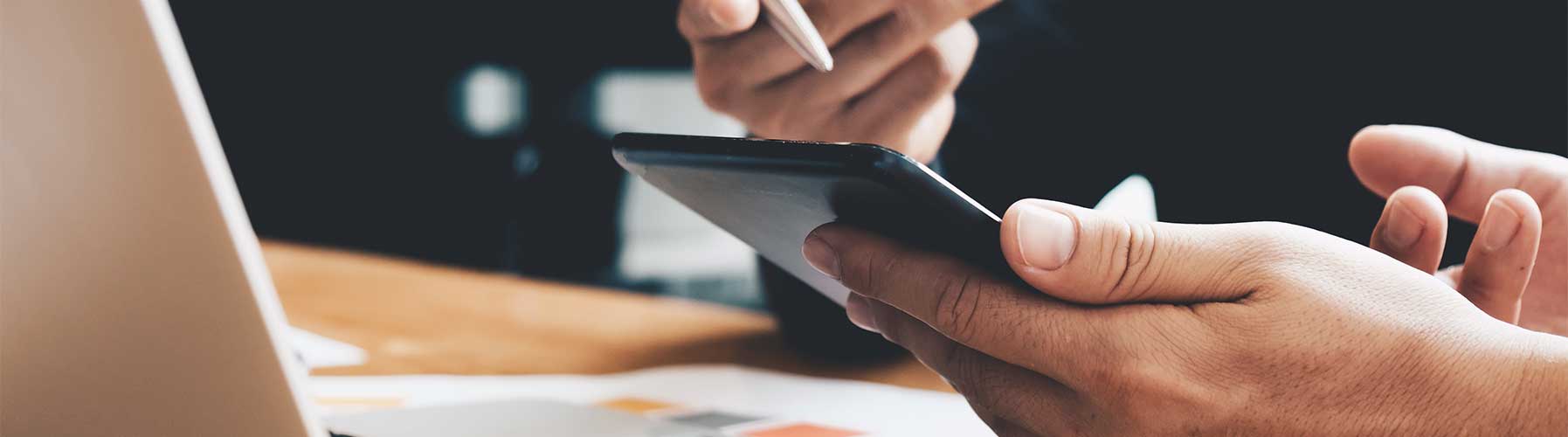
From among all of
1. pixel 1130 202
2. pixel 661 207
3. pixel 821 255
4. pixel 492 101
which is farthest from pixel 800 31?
pixel 492 101

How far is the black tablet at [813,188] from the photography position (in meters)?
0.31

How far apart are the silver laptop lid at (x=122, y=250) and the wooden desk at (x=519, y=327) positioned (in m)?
0.39

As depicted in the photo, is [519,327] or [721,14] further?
[519,327]

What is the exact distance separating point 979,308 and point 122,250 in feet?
0.82

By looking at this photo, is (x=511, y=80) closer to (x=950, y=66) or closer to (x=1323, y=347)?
(x=950, y=66)

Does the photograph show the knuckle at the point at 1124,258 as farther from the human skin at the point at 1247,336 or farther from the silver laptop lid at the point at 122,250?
the silver laptop lid at the point at 122,250

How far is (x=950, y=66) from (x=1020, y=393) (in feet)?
1.31

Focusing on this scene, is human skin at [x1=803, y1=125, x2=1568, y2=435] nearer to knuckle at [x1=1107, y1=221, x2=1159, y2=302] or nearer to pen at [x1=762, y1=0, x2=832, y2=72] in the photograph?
knuckle at [x1=1107, y1=221, x2=1159, y2=302]

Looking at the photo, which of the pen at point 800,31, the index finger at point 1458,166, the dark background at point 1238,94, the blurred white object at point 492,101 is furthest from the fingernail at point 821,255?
the blurred white object at point 492,101

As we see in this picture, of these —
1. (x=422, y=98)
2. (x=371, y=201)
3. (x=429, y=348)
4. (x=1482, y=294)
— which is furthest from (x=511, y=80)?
(x=1482, y=294)

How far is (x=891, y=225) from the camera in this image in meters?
0.37

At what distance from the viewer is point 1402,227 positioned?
0.49m

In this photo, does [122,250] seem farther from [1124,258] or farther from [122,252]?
[1124,258]

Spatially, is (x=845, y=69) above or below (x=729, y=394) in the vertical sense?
above
